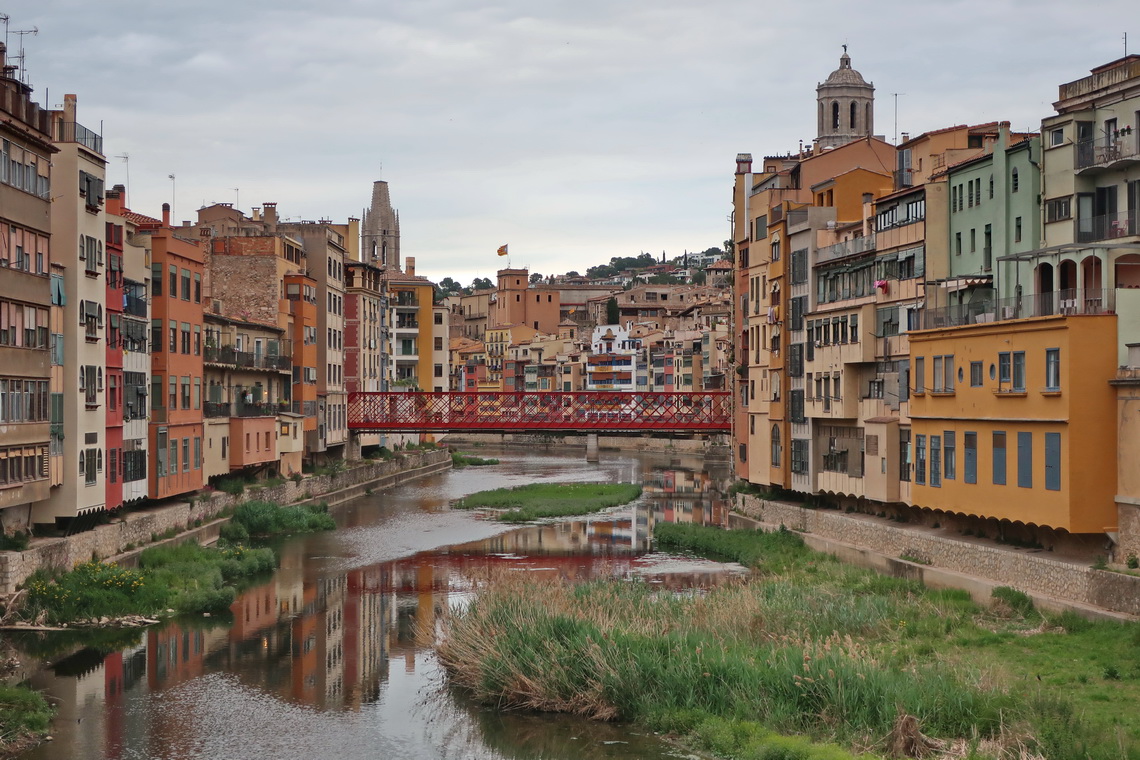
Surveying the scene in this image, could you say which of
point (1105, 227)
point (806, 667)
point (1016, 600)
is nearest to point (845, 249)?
point (1105, 227)

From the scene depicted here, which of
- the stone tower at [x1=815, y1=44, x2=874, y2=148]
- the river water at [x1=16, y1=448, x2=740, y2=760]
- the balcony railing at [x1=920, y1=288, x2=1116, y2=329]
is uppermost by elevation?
the stone tower at [x1=815, y1=44, x2=874, y2=148]

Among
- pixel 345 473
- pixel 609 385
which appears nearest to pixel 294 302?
pixel 345 473

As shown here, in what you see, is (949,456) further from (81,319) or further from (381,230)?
(381,230)

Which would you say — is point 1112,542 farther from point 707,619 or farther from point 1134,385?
point 707,619

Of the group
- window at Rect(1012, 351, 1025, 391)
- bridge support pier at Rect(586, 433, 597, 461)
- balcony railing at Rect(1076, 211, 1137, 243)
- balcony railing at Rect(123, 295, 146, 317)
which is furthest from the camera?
bridge support pier at Rect(586, 433, 597, 461)

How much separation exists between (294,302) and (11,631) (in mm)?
32090

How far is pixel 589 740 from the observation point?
2298 cm

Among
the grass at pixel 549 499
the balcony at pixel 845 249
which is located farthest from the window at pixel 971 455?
the grass at pixel 549 499

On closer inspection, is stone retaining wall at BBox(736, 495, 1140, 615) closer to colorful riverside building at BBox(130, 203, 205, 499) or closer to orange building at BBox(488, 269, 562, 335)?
colorful riverside building at BBox(130, 203, 205, 499)

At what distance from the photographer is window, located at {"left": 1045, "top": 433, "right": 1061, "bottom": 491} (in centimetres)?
2980

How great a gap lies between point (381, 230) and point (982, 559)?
168619 mm

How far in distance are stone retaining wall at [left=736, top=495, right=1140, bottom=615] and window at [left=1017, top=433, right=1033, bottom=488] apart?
160 centimetres

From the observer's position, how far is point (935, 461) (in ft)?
119

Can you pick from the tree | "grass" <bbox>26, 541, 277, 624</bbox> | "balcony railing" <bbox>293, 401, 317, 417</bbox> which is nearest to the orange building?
the tree
